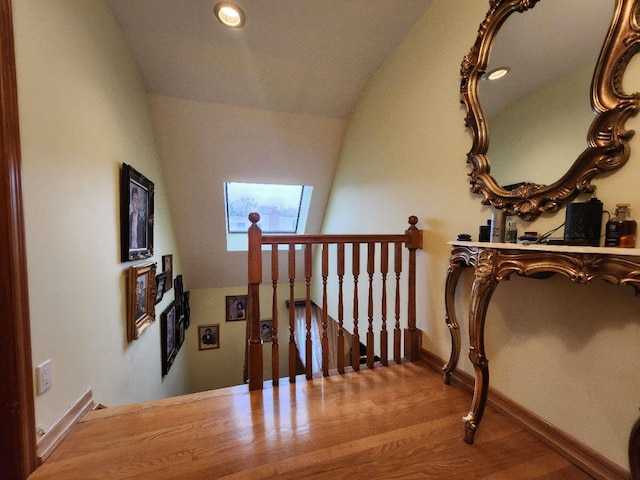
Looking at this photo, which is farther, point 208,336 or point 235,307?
point 235,307

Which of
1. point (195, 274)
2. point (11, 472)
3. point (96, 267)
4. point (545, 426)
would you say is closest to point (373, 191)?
point (545, 426)

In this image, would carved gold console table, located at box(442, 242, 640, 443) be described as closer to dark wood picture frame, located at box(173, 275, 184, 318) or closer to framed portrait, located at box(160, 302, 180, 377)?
framed portrait, located at box(160, 302, 180, 377)

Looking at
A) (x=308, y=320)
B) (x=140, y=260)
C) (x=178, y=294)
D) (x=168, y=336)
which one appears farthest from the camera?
(x=178, y=294)

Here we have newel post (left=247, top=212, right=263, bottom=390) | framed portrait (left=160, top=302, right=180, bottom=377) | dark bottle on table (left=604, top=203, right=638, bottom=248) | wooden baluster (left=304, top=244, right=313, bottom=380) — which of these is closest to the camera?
dark bottle on table (left=604, top=203, right=638, bottom=248)

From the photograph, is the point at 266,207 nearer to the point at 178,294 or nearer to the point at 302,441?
the point at 178,294

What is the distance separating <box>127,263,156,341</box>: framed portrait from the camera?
196 cm

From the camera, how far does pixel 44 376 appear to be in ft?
3.70

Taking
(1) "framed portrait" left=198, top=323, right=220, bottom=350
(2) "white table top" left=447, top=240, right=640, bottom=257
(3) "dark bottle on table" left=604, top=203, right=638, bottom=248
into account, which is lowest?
(1) "framed portrait" left=198, top=323, right=220, bottom=350

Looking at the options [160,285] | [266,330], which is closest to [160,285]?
[160,285]

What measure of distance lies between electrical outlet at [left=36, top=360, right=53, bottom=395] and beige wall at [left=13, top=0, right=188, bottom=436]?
0.03 m

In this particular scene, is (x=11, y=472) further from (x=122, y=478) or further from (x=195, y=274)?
(x=195, y=274)

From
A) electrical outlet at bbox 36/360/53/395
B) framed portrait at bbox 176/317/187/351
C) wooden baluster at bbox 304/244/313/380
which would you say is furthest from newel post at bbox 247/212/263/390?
framed portrait at bbox 176/317/187/351

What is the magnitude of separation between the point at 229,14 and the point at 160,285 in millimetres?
2382

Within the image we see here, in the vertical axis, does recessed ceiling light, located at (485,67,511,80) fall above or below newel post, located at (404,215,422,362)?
above
